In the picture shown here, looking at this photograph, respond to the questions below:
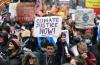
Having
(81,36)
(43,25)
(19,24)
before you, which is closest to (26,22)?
(19,24)

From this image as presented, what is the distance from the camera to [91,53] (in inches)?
445

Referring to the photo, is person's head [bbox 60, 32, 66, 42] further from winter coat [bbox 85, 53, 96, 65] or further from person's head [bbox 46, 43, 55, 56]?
winter coat [bbox 85, 53, 96, 65]

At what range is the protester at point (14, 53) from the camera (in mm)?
10414

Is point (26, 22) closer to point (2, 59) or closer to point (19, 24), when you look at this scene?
point (19, 24)

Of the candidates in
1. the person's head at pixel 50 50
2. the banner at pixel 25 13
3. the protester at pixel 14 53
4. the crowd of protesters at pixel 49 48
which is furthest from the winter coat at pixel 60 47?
the banner at pixel 25 13

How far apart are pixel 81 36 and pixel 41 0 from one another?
16.8 feet

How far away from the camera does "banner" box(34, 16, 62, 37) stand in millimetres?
11992

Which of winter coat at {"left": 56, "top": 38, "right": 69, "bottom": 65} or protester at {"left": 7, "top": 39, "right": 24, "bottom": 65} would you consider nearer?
protester at {"left": 7, "top": 39, "right": 24, "bottom": 65}

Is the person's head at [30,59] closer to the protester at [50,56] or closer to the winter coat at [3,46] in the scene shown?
the winter coat at [3,46]

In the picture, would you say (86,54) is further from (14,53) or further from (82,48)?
(14,53)

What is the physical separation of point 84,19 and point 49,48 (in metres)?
3.73

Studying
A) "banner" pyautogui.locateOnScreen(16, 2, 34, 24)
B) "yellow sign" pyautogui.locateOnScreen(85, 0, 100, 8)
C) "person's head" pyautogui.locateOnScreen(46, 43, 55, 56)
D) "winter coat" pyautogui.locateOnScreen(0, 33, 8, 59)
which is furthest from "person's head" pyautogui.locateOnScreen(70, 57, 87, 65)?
"yellow sign" pyautogui.locateOnScreen(85, 0, 100, 8)

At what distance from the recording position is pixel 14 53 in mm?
10430

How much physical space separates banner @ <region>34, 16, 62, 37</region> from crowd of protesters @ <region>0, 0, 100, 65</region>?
6.2 inches
